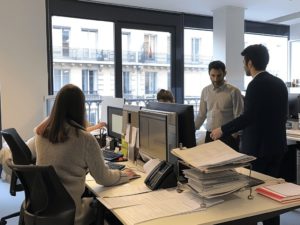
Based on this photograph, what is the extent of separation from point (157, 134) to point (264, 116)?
79 centimetres

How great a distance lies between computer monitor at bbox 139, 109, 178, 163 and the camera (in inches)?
79.0

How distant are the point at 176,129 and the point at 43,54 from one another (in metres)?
3.28

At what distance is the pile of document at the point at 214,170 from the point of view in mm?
1620

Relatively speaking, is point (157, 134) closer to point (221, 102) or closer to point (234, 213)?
point (234, 213)

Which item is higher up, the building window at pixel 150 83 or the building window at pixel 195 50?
the building window at pixel 195 50

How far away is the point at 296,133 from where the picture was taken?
12.9 feet

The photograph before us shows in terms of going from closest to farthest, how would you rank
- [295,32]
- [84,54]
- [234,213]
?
[234,213] < [84,54] < [295,32]

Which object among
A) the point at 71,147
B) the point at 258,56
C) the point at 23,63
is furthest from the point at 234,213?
the point at 23,63

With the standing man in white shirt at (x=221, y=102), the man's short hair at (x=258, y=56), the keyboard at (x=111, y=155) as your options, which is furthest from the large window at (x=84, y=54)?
the man's short hair at (x=258, y=56)

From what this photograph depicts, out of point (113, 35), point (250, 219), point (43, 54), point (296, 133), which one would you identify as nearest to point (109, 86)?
point (113, 35)

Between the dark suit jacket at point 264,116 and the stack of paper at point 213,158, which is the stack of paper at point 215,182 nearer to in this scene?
the stack of paper at point 213,158

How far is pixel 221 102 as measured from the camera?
3.56 meters

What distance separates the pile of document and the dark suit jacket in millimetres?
679

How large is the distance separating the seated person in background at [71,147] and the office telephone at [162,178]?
0.85ft
